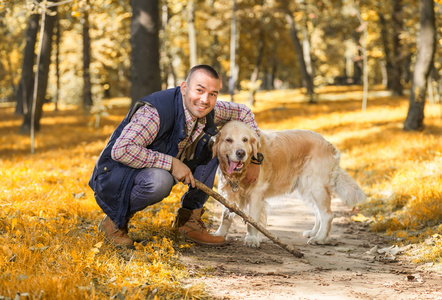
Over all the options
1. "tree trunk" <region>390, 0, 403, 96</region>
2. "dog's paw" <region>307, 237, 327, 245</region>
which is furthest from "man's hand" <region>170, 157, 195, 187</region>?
"tree trunk" <region>390, 0, 403, 96</region>

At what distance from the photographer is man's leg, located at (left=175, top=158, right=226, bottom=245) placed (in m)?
4.07

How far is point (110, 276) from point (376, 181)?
17.1 ft

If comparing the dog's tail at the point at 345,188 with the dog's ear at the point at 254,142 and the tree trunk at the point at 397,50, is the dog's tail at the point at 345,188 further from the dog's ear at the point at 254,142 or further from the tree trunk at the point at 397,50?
the tree trunk at the point at 397,50

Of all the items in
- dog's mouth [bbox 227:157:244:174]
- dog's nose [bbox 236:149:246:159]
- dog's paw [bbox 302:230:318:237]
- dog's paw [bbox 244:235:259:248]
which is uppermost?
dog's nose [bbox 236:149:246:159]

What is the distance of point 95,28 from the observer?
2562 centimetres

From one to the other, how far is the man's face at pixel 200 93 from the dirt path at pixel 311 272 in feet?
4.05

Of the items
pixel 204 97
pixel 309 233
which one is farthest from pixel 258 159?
pixel 309 233

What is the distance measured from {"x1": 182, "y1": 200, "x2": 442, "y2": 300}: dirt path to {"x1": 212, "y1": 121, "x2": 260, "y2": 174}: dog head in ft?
2.63

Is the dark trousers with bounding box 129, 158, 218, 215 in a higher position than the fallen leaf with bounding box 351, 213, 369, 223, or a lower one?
higher

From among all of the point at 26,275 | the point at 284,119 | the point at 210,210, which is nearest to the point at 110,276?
the point at 26,275

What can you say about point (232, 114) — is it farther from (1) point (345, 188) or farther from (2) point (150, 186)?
(1) point (345, 188)

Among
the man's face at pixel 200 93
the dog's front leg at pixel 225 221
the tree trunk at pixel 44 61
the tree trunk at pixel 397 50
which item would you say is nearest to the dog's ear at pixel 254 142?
the dog's front leg at pixel 225 221

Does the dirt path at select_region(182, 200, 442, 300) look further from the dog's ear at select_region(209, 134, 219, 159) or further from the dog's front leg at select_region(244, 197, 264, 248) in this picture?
the dog's ear at select_region(209, 134, 219, 159)

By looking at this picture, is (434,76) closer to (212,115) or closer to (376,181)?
(376,181)
